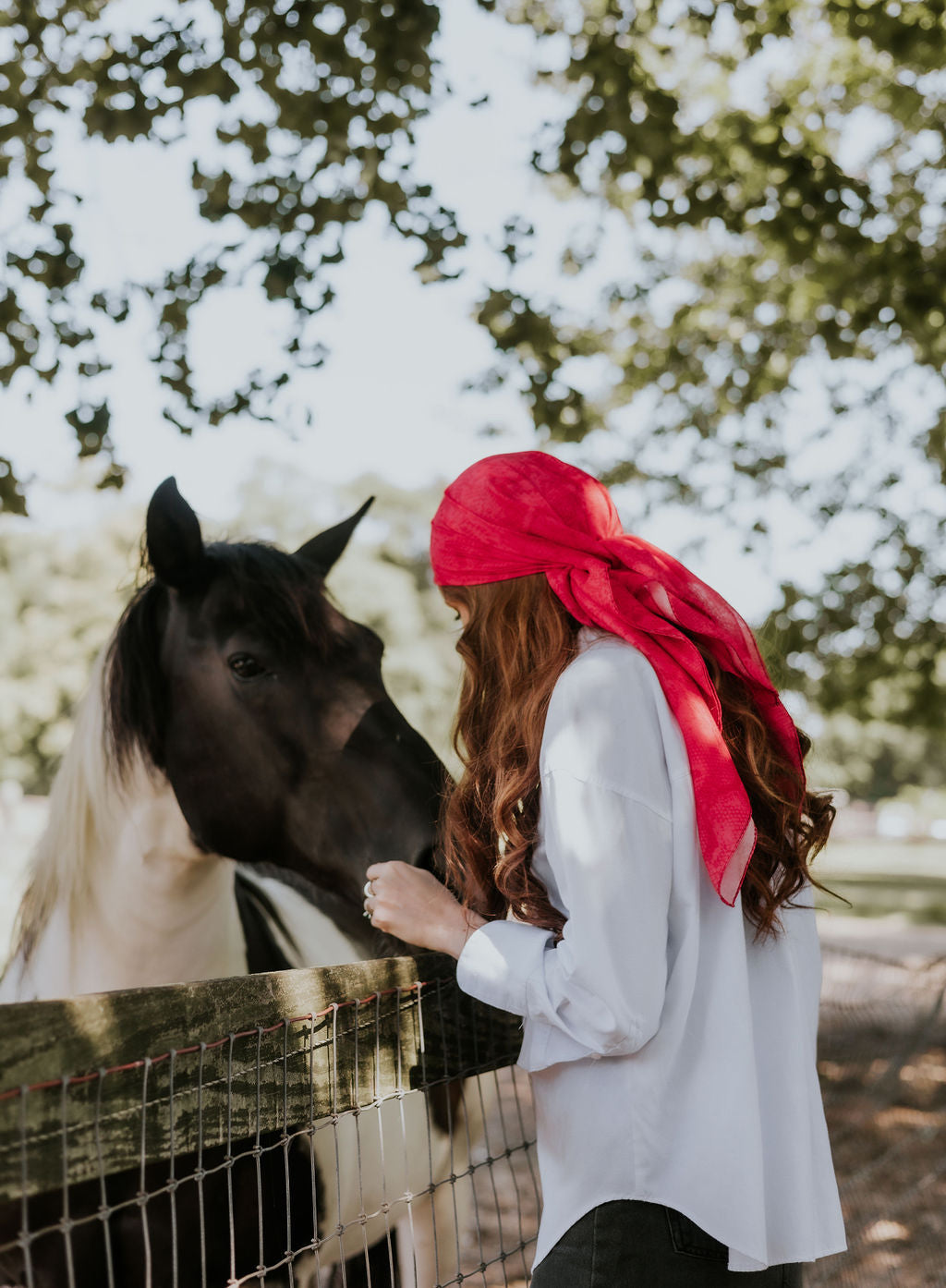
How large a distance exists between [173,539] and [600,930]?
1623 millimetres

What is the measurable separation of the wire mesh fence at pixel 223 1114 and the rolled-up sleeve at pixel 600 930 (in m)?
0.34

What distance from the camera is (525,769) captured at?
1.66 metres

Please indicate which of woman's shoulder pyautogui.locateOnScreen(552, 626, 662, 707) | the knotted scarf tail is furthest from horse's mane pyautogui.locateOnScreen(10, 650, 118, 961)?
the knotted scarf tail

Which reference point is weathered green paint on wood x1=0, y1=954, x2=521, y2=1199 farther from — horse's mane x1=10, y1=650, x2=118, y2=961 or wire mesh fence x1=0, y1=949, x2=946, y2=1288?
horse's mane x1=10, y1=650, x2=118, y2=961

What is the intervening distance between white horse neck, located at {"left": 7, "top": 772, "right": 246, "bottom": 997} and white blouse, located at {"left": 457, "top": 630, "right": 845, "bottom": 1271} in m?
1.22

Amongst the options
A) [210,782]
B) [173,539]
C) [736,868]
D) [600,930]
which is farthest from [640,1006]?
[173,539]

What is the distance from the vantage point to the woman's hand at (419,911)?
1717 millimetres

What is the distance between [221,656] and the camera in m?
2.66

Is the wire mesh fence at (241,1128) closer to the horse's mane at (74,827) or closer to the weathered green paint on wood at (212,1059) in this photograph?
the weathered green paint on wood at (212,1059)

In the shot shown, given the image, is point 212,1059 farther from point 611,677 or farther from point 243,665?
point 243,665

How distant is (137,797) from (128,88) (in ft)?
11.5

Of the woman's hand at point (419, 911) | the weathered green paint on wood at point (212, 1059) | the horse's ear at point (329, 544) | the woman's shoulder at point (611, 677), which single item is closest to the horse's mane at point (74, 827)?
the horse's ear at point (329, 544)

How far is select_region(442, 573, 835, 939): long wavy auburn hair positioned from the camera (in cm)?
163

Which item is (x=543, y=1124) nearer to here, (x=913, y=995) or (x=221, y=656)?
(x=221, y=656)
